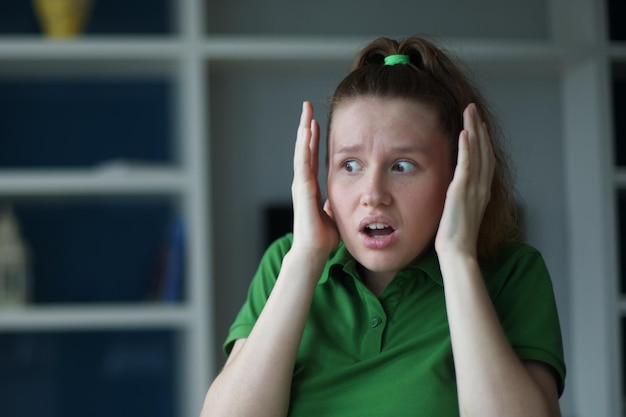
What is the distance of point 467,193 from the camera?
43.6 inches

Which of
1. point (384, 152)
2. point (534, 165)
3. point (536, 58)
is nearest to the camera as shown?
point (384, 152)

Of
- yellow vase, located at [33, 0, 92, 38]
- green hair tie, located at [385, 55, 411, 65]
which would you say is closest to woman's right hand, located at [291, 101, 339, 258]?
green hair tie, located at [385, 55, 411, 65]

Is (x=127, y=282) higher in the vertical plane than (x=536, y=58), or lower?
lower

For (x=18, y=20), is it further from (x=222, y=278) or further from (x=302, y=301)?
(x=302, y=301)

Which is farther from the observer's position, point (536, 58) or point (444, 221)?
point (536, 58)

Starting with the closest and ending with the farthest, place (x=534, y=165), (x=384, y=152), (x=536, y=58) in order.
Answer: (x=384, y=152)
(x=536, y=58)
(x=534, y=165)

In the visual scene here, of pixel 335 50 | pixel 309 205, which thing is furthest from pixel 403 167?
pixel 335 50

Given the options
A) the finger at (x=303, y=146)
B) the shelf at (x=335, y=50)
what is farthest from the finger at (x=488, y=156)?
the shelf at (x=335, y=50)

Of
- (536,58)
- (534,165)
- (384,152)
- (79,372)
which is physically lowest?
(79,372)

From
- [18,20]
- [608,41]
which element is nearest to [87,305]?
[18,20]

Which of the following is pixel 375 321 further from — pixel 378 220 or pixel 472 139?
pixel 472 139

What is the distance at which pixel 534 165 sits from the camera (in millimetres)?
3885

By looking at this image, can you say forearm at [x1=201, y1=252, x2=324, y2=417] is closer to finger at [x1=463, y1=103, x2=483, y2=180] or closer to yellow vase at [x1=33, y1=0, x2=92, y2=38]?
finger at [x1=463, y1=103, x2=483, y2=180]

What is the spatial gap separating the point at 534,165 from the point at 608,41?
1.82 ft
